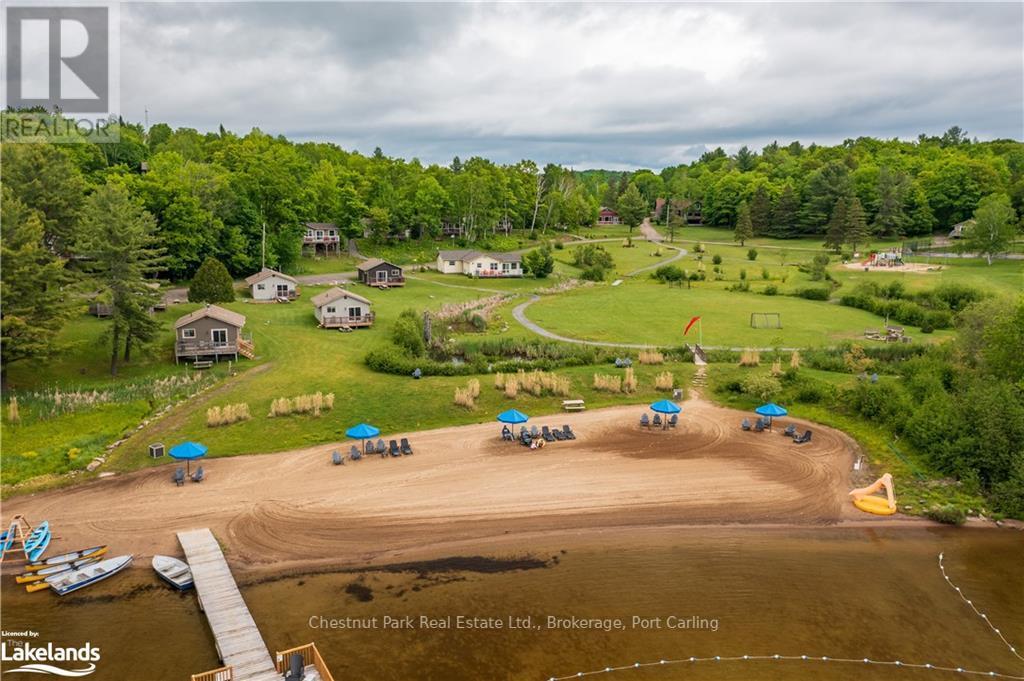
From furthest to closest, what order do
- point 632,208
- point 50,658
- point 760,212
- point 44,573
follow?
point 632,208 → point 760,212 → point 44,573 → point 50,658

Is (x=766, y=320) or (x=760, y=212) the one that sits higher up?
(x=760, y=212)

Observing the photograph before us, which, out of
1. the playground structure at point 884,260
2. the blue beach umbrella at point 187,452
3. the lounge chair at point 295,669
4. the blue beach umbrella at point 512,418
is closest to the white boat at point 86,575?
the blue beach umbrella at point 187,452

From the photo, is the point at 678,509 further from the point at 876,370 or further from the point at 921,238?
the point at 921,238

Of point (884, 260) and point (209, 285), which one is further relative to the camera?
point (884, 260)

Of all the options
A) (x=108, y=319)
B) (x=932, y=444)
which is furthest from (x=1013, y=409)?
(x=108, y=319)

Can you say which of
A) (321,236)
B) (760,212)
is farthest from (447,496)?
(760,212)

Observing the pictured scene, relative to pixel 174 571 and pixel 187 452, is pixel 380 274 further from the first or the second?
pixel 174 571

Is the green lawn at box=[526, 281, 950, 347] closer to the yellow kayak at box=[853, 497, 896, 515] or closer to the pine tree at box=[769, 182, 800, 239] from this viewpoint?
the yellow kayak at box=[853, 497, 896, 515]

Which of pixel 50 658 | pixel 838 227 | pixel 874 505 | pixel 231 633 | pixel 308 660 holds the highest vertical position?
pixel 838 227

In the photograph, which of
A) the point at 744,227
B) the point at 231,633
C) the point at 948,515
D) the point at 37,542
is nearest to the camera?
the point at 231,633
